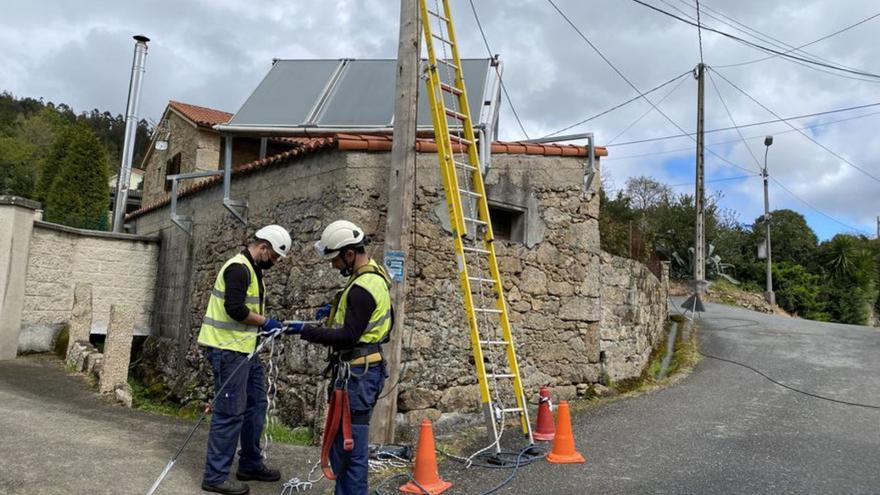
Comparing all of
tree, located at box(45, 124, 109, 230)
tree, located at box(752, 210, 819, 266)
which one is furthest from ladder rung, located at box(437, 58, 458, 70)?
tree, located at box(752, 210, 819, 266)

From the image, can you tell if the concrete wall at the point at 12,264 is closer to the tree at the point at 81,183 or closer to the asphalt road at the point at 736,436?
the asphalt road at the point at 736,436

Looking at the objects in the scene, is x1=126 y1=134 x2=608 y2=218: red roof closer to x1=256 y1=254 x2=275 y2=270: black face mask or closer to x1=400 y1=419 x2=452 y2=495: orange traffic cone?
x1=256 y1=254 x2=275 y2=270: black face mask

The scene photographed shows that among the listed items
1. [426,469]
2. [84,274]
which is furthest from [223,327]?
[84,274]

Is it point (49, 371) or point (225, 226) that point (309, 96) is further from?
point (49, 371)

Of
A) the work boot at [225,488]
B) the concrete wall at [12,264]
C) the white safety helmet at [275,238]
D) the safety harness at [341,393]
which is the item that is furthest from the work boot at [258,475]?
the concrete wall at [12,264]

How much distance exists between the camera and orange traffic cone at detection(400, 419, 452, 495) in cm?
478

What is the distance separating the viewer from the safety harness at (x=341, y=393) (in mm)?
3873

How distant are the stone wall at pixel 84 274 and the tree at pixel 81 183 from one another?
464 inches

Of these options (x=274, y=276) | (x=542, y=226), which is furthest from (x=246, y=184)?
(x=542, y=226)

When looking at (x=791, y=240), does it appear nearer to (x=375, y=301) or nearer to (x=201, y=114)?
(x=201, y=114)

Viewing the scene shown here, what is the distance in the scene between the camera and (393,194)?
19.4ft

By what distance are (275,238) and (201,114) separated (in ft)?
50.5

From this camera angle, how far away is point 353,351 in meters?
4.05

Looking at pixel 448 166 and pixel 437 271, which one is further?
pixel 437 271
